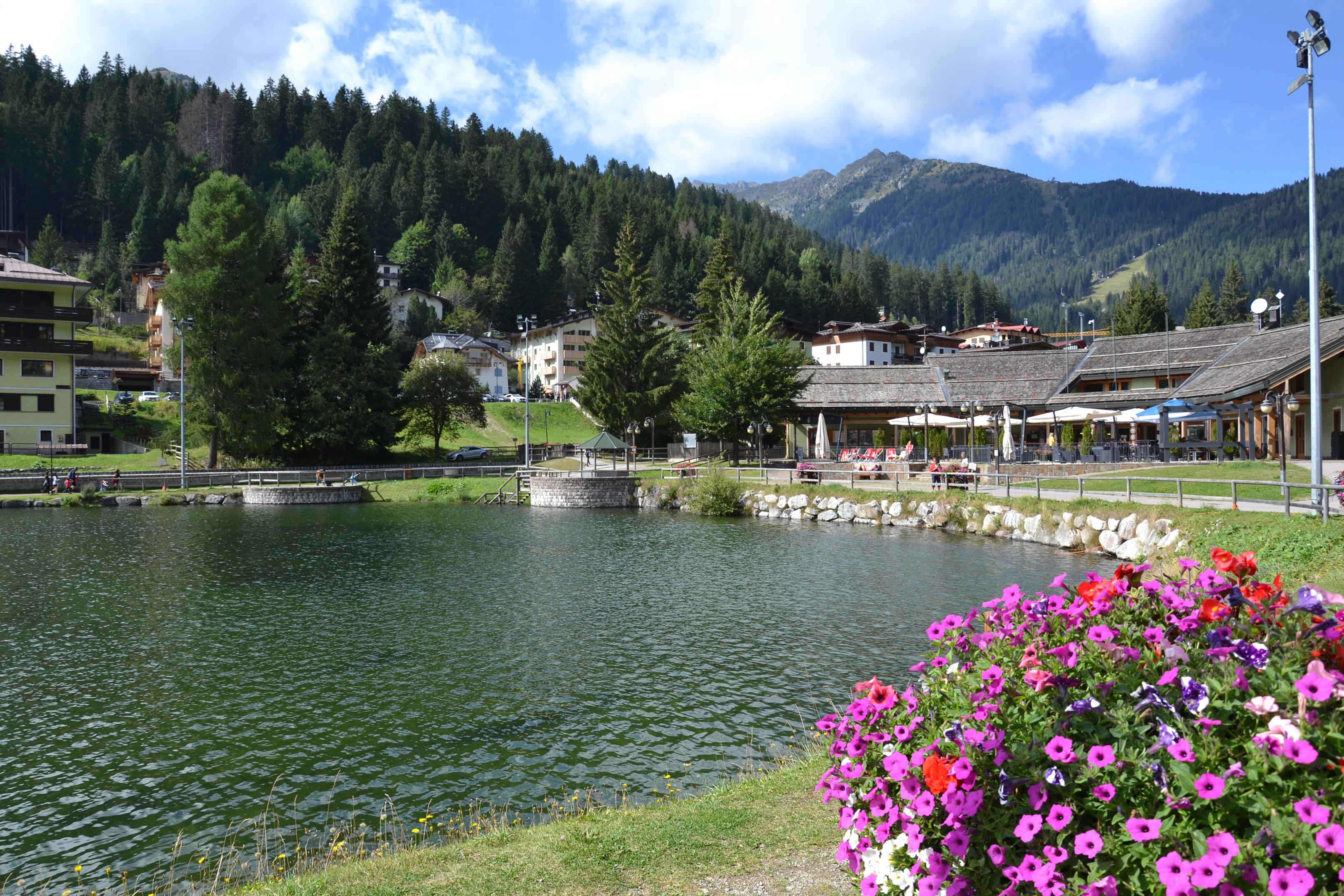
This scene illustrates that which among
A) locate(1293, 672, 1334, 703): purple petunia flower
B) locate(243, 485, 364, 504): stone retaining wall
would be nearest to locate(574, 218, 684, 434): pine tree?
locate(243, 485, 364, 504): stone retaining wall

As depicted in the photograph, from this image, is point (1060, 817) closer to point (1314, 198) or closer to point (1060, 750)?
point (1060, 750)

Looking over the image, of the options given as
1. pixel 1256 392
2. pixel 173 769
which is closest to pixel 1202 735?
pixel 173 769

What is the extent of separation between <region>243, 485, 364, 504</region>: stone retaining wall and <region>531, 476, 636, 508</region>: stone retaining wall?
38.8ft

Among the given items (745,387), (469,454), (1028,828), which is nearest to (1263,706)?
(1028,828)

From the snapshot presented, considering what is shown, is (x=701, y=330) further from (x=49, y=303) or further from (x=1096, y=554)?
(x=1096, y=554)

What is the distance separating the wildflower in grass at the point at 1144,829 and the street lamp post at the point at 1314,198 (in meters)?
17.7

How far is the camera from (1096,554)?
25.1 metres

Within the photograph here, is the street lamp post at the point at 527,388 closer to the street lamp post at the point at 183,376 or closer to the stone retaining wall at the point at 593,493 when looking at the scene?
the stone retaining wall at the point at 593,493

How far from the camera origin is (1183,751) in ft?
11.9

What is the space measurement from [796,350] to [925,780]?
50.1 meters

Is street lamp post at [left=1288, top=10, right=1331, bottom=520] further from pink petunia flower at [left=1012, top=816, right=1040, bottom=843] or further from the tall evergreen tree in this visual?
the tall evergreen tree

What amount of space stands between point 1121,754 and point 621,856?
395 centimetres

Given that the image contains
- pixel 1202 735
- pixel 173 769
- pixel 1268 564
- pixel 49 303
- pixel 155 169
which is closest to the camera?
pixel 1202 735

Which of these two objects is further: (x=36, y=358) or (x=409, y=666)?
(x=36, y=358)
